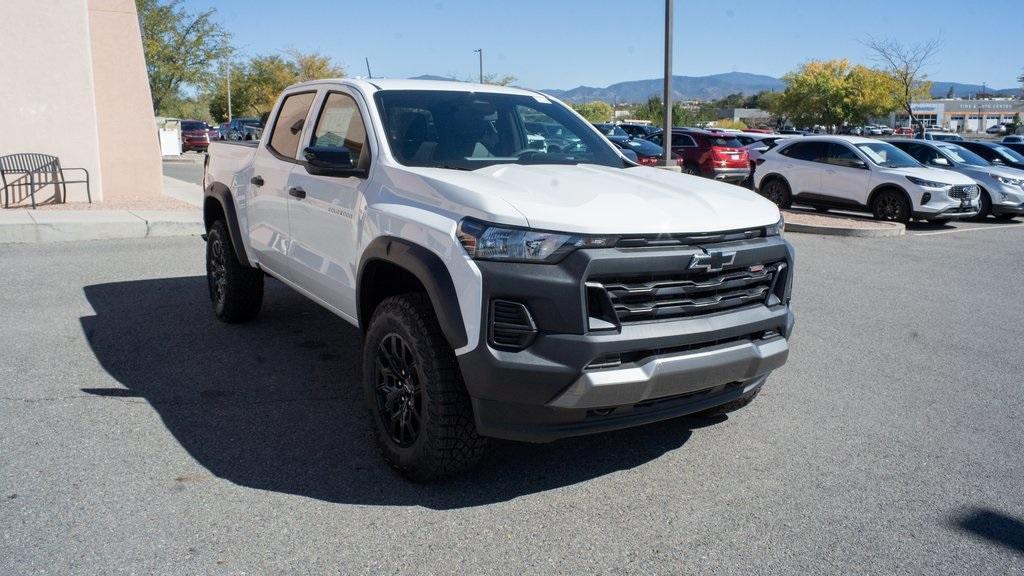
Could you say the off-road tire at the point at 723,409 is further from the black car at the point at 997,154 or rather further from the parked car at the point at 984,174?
the black car at the point at 997,154

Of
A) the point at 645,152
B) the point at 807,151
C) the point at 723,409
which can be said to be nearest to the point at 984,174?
the point at 807,151

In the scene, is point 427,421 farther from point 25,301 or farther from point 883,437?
point 25,301

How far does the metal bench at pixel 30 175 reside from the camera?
14.6 meters

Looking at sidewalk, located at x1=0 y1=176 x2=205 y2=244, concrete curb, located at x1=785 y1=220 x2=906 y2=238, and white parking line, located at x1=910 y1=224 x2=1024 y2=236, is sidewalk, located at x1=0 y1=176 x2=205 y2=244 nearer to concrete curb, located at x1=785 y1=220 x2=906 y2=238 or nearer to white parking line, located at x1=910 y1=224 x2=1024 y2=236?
concrete curb, located at x1=785 y1=220 x2=906 y2=238

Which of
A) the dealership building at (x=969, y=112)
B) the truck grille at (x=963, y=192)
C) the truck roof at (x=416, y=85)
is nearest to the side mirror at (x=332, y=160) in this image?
the truck roof at (x=416, y=85)

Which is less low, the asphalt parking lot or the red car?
the red car

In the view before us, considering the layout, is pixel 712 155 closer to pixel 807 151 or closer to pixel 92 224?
pixel 807 151

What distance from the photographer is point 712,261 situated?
367cm

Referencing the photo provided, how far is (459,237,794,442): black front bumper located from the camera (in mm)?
3355

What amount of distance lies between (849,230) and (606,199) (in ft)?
36.4

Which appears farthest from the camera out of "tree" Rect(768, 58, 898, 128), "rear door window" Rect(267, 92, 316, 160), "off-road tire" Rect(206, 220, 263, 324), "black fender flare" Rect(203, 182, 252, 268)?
"tree" Rect(768, 58, 898, 128)

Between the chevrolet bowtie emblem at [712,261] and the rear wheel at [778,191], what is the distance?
13.7 m

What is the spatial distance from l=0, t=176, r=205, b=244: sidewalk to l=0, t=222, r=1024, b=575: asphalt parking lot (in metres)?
5.10

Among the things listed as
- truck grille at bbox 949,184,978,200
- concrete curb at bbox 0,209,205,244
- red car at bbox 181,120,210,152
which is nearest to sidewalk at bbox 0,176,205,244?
concrete curb at bbox 0,209,205,244
